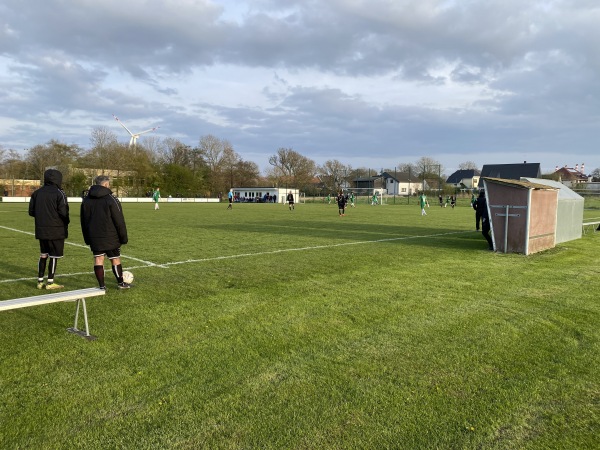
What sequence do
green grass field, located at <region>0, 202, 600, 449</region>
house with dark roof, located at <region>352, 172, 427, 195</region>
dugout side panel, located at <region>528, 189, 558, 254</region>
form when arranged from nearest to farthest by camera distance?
green grass field, located at <region>0, 202, 600, 449</region>, dugout side panel, located at <region>528, 189, 558, 254</region>, house with dark roof, located at <region>352, 172, 427, 195</region>

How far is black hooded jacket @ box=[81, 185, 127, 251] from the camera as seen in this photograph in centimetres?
676

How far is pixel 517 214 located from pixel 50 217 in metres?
10.9

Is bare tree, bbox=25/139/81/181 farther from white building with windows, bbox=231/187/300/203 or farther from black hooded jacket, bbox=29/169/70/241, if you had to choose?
black hooded jacket, bbox=29/169/70/241

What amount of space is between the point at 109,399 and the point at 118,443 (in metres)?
0.65

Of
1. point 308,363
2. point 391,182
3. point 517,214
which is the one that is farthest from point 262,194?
point 308,363

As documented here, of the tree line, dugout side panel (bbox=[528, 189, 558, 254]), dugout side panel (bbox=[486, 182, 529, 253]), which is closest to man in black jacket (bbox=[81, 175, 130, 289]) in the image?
dugout side panel (bbox=[486, 182, 529, 253])

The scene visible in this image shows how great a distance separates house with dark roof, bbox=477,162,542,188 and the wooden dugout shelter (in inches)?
2332

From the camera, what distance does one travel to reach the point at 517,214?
38.6 ft

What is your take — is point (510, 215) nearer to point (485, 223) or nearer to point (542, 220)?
point (542, 220)

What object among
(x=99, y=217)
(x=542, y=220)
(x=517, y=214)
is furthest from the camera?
(x=542, y=220)

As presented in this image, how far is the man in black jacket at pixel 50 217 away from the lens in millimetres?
7324

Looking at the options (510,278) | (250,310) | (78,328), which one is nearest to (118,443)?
(78,328)

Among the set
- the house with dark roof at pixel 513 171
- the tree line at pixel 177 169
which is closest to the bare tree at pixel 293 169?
the tree line at pixel 177 169

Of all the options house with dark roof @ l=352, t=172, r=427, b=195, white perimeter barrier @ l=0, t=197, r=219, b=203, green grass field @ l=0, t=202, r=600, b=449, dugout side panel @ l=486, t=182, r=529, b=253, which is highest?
house with dark roof @ l=352, t=172, r=427, b=195
